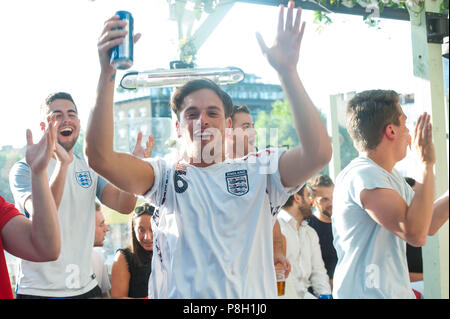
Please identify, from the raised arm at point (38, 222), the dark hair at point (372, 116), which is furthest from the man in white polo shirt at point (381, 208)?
the raised arm at point (38, 222)

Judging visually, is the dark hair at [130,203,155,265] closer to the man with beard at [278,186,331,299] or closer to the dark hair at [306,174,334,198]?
the man with beard at [278,186,331,299]

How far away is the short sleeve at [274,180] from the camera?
69.6 inches

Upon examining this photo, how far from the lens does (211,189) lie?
5.93ft

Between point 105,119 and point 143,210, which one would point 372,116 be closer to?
point 105,119

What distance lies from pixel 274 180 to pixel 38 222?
0.86m

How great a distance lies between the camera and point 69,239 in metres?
2.74

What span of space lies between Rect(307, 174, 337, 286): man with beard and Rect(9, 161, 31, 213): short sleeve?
2513 mm

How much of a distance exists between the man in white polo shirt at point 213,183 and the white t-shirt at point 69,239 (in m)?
1.10

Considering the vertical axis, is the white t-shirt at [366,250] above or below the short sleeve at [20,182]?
below

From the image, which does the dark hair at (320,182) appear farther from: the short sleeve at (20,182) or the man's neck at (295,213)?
the short sleeve at (20,182)

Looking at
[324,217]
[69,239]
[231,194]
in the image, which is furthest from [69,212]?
[324,217]
